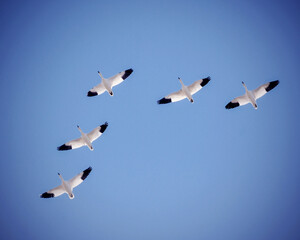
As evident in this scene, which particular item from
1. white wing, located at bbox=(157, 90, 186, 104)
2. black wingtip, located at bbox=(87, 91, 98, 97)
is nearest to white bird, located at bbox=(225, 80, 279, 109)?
white wing, located at bbox=(157, 90, 186, 104)

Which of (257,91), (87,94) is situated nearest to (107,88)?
(87,94)

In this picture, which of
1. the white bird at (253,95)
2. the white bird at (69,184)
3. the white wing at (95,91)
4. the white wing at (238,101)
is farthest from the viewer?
the white bird at (69,184)

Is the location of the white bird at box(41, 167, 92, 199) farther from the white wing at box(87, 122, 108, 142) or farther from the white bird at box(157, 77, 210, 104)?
the white bird at box(157, 77, 210, 104)

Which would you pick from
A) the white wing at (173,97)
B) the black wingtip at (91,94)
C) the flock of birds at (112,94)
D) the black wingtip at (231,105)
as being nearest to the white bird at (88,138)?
the flock of birds at (112,94)

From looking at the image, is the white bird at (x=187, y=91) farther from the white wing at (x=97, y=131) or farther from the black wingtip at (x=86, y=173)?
the black wingtip at (x=86, y=173)

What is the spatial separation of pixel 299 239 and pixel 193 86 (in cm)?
2763

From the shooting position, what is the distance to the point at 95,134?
21.8m

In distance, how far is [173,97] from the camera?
862 inches

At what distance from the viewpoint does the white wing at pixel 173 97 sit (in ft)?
71.1

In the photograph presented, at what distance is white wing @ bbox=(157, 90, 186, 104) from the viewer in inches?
853

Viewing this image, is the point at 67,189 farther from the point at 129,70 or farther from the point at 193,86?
the point at 193,86

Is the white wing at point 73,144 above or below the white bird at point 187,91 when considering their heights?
above

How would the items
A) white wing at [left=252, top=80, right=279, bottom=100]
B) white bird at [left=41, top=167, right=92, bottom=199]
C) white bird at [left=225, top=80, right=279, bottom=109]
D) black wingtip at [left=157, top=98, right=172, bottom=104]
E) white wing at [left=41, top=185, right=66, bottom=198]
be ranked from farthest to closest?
white wing at [left=41, top=185, right=66, bottom=198] < white bird at [left=41, top=167, right=92, bottom=199] < black wingtip at [left=157, top=98, right=172, bottom=104] < white bird at [left=225, top=80, right=279, bottom=109] < white wing at [left=252, top=80, right=279, bottom=100]

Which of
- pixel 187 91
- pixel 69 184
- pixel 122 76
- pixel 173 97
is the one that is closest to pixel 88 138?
pixel 69 184
